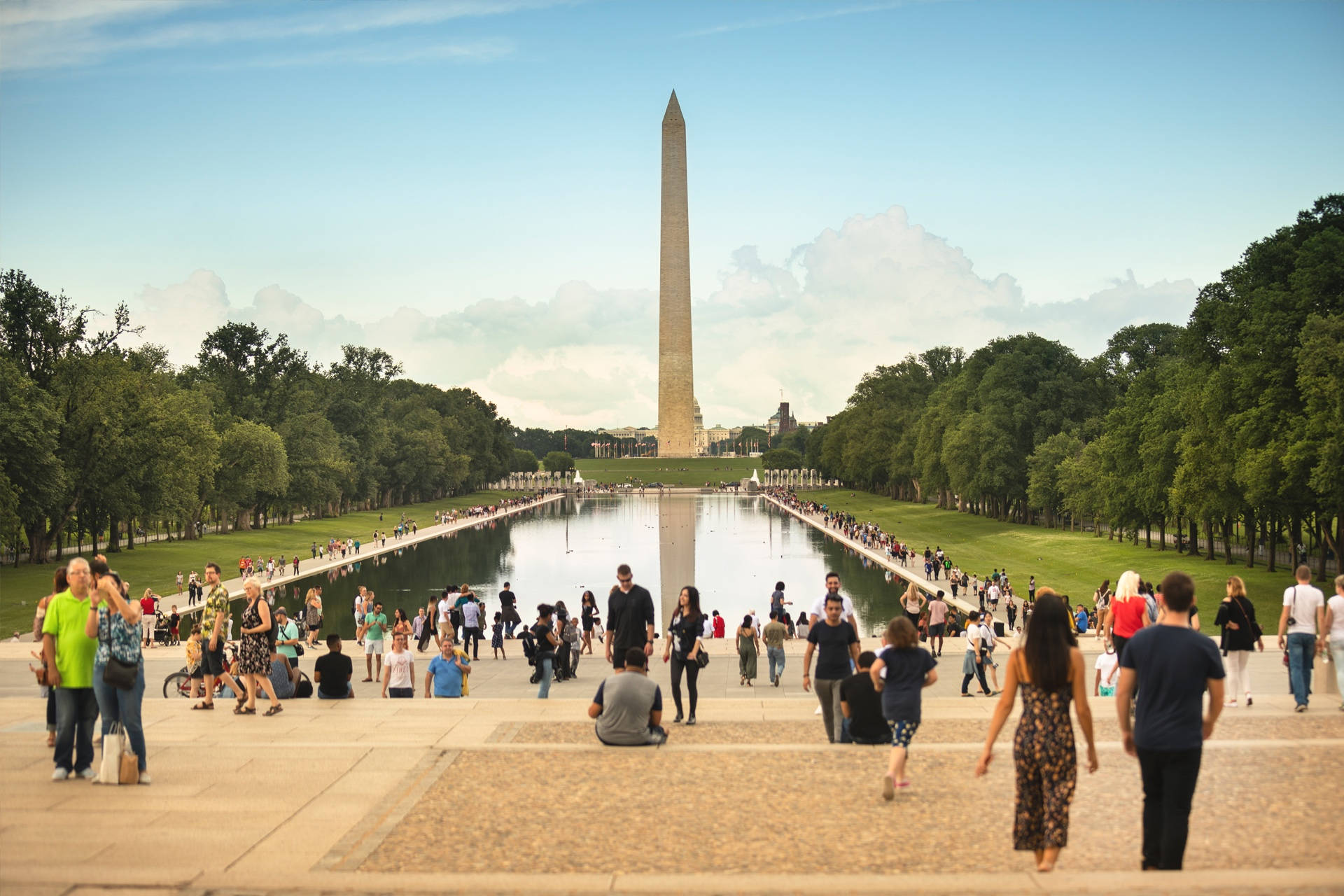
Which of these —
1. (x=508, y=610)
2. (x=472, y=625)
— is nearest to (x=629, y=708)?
(x=472, y=625)

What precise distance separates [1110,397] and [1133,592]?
181 feet

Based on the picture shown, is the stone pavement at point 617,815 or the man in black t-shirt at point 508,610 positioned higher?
the stone pavement at point 617,815

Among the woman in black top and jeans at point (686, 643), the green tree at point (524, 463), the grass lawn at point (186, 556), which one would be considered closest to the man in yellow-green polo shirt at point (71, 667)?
the woman in black top and jeans at point (686, 643)

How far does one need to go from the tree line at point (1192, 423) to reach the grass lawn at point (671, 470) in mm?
41574

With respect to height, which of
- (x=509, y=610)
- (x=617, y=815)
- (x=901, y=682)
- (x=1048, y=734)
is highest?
(x=1048, y=734)

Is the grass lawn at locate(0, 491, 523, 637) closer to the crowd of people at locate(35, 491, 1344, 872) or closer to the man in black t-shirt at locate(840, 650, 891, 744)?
the crowd of people at locate(35, 491, 1344, 872)

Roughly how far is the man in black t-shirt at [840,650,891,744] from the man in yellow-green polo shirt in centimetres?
545

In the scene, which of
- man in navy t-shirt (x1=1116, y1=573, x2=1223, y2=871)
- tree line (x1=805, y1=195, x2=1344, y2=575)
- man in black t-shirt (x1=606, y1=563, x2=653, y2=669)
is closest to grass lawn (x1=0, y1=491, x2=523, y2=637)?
man in black t-shirt (x1=606, y1=563, x2=653, y2=669)

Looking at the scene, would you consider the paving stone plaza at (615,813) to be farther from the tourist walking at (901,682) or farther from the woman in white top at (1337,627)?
the woman in white top at (1337,627)

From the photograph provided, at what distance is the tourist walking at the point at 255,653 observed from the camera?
10469 millimetres

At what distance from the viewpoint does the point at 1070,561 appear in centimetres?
4069

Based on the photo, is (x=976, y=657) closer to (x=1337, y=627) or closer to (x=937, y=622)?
(x=937, y=622)

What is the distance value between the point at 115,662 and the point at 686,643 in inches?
178

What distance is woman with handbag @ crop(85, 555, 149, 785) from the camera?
7.78 metres
